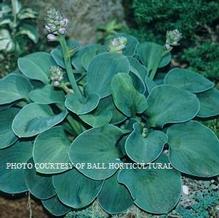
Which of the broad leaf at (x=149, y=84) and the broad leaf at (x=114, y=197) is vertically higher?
the broad leaf at (x=149, y=84)

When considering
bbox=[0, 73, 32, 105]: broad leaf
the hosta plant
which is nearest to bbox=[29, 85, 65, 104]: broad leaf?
the hosta plant

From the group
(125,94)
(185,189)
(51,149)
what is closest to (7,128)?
(51,149)

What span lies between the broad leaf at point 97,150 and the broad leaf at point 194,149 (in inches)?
11.1

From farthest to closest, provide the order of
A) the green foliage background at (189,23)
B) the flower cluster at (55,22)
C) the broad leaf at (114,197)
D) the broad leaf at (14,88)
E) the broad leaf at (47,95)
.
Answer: the green foliage background at (189,23) < the broad leaf at (14,88) < the broad leaf at (47,95) < the broad leaf at (114,197) < the flower cluster at (55,22)

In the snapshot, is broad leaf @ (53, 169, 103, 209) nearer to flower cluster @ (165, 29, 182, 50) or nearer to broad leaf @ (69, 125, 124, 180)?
broad leaf @ (69, 125, 124, 180)

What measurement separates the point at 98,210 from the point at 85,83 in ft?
2.23

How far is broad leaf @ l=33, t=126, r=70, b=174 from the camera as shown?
8.73 feet

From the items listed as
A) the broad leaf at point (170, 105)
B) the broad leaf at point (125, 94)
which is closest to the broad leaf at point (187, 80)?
the broad leaf at point (170, 105)

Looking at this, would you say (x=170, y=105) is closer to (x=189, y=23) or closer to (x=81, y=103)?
(x=81, y=103)

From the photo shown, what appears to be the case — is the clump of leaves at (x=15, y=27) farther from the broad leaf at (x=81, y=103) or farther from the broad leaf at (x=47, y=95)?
the broad leaf at (x=81, y=103)

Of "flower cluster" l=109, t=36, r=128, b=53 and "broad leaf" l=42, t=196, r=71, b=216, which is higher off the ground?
"flower cluster" l=109, t=36, r=128, b=53

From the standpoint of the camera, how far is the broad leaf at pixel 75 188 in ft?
8.75

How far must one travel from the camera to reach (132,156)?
Answer: 2566 millimetres

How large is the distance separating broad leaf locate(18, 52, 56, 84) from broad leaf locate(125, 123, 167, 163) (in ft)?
2.17
